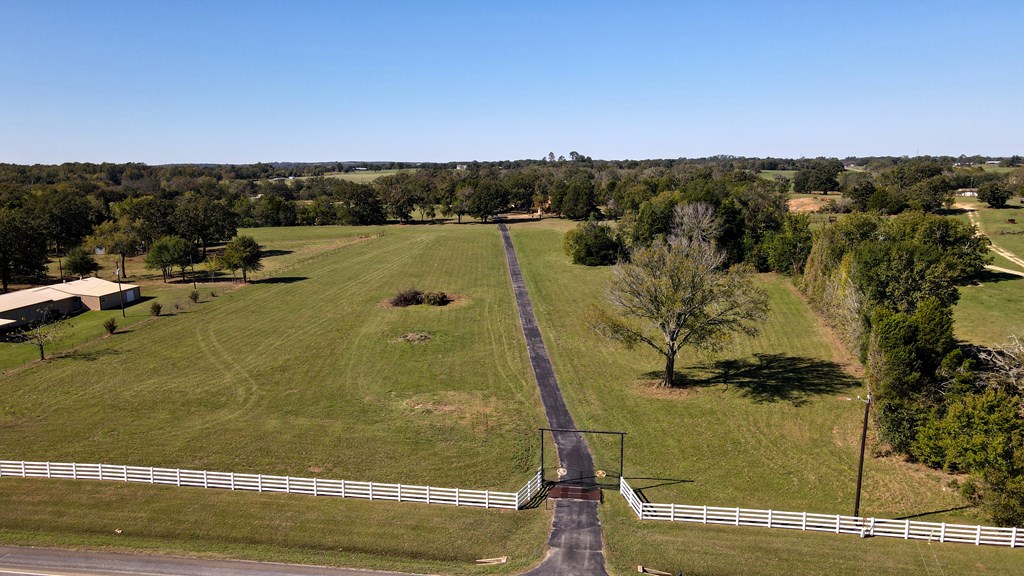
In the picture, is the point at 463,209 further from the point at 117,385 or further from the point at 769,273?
the point at 117,385

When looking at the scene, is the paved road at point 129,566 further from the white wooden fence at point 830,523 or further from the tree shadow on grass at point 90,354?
the tree shadow on grass at point 90,354

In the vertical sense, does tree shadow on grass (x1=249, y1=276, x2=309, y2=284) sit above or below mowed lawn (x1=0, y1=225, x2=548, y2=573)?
above

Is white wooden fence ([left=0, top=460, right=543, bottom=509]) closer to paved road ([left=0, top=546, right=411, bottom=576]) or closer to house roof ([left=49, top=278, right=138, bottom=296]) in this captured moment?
paved road ([left=0, top=546, right=411, bottom=576])

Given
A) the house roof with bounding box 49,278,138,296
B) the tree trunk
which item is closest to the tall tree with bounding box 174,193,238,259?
the house roof with bounding box 49,278,138,296

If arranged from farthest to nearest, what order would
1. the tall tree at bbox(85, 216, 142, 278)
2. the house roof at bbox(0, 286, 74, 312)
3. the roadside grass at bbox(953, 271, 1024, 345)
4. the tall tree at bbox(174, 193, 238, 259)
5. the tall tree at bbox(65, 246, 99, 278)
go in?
the tall tree at bbox(174, 193, 238, 259), the tall tree at bbox(85, 216, 142, 278), the tall tree at bbox(65, 246, 99, 278), the house roof at bbox(0, 286, 74, 312), the roadside grass at bbox(953, 271, 1024, 345)

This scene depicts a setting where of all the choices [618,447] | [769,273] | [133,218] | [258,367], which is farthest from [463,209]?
[618,447]

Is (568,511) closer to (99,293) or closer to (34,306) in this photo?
(34,306)

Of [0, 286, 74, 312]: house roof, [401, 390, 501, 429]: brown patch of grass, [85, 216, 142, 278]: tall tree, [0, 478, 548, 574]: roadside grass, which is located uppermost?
[85, 216, 142, 278]: tall tree
